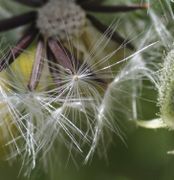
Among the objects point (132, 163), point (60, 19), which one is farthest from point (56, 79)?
point (132, 163)

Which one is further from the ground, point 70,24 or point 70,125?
point 70,24

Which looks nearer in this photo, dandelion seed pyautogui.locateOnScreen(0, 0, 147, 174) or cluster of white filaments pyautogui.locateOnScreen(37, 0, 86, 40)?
dandelion seed pyautogui.locateOnScreen(0, 0, 147, 174)

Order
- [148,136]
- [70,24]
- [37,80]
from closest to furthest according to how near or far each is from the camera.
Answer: [37,80]
[70,24]
[148,136]

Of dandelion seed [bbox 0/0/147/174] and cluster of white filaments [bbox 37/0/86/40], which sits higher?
cluster of white filaments [bbox 37/0/86/40]

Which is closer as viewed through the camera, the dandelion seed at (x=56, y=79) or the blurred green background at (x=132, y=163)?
the dandelion seed at (x=56, y=79)

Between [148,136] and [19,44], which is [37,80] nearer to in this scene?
[19,44]

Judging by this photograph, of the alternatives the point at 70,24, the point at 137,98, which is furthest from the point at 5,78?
the point at 137,98

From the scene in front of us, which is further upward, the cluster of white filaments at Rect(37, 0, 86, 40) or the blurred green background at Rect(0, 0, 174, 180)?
the cluster of white filaments at Rect(37, 0, 86, 40)

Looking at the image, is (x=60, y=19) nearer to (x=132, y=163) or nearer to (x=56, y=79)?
(x=56, y=79)

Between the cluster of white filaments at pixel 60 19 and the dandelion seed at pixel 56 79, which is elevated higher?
the cluster of white filaments at pixel 60 19
